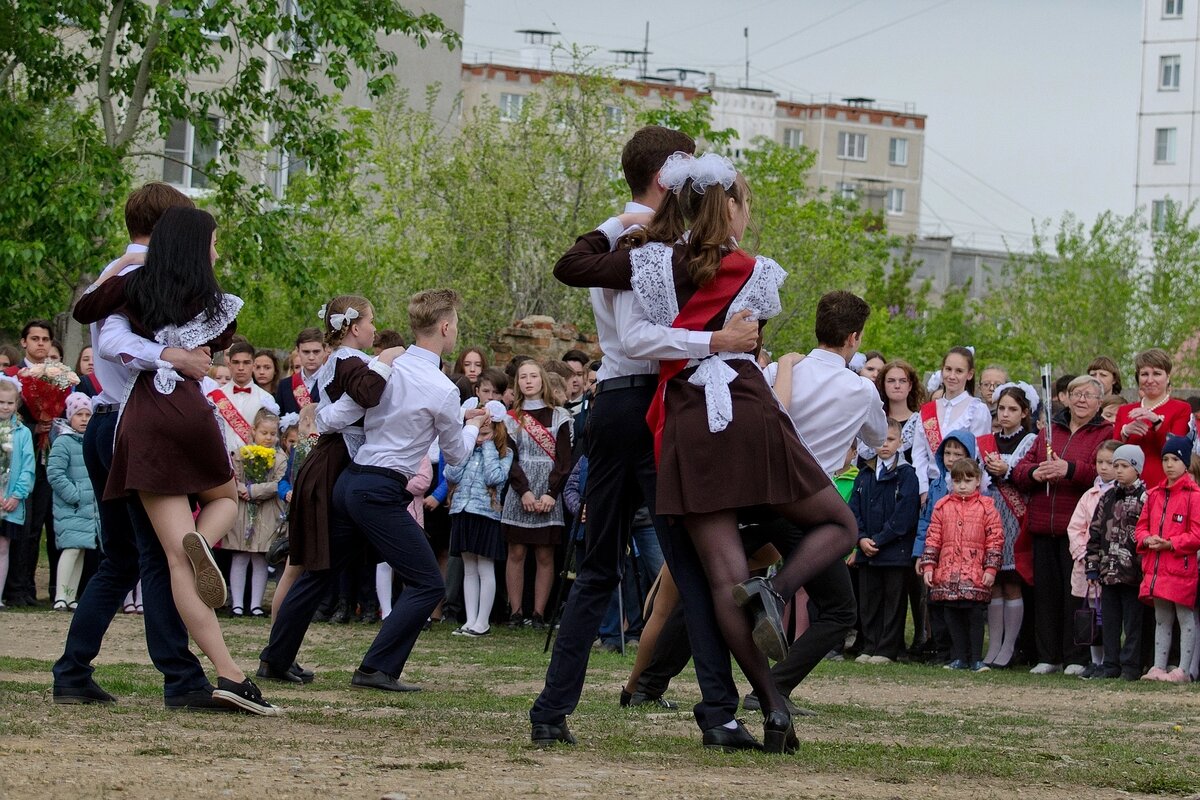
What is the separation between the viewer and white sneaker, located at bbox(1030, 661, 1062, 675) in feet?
39.9

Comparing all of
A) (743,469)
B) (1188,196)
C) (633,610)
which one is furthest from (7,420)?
(1188,196)

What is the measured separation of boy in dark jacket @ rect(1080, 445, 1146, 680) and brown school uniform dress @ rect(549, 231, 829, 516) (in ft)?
20.3

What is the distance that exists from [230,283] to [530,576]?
813cm

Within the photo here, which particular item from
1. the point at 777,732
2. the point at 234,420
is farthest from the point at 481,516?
the point at 777,732

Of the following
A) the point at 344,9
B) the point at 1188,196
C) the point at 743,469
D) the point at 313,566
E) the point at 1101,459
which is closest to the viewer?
the point at 743,469

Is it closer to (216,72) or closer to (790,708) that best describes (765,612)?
(790,708)

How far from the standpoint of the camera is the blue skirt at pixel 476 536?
13.9 m

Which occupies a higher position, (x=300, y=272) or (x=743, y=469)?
(x=300, y=272)

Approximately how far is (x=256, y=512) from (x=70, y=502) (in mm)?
1488

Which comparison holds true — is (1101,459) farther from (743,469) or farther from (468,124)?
(468,124)

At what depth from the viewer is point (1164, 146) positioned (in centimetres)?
8594

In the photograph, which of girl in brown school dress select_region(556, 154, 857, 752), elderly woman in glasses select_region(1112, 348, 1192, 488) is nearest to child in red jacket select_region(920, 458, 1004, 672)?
elderly woman in glasses select_region(1112, 348, 1192, 488)

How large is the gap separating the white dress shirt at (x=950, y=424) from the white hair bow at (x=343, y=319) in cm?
544

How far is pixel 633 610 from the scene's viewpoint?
12.6 meters
